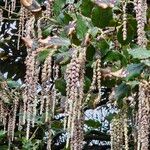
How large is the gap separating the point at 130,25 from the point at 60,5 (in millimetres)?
492

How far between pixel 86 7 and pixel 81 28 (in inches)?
4.4

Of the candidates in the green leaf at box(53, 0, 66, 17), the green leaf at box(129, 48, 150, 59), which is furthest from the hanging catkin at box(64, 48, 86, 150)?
the green leaf at box(53, 0, 66, 17)

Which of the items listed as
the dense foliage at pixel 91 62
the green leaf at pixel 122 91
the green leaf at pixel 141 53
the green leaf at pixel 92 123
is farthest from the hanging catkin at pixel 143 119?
the green leaf at pixel 92 123

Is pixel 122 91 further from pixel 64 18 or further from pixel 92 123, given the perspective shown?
pixel 92 123

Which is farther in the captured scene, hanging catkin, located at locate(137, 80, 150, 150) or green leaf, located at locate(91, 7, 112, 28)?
green leaf, located at locate(91, 7, 112, 28)

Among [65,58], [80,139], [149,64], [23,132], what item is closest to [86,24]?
[65,58]

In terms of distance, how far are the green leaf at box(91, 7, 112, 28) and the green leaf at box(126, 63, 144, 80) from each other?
219 mm

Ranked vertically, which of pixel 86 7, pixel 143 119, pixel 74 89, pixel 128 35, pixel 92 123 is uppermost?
pixel 86 7

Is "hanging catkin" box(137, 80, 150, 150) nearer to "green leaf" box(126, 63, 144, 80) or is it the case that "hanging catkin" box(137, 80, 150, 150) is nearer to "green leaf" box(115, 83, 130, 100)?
"green leaf" box(126, 63, 144, 80)

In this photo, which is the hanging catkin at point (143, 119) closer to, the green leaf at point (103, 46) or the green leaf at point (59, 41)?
the green leaf at point (103, 46)

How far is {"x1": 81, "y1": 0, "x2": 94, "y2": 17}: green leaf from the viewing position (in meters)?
2.34

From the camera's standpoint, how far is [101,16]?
2.26m

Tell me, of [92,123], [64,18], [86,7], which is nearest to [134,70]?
[86,7]

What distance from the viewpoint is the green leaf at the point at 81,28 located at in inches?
90.1
